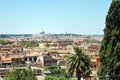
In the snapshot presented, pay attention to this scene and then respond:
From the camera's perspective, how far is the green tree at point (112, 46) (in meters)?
23.5

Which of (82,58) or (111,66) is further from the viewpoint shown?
(82,58)

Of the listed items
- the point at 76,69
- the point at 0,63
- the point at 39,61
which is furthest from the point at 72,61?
the point at 39,61

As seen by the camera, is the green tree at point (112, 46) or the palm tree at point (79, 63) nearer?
the green tree at point (112, 46)

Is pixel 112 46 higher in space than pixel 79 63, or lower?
higher

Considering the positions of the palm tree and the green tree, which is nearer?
the green tree

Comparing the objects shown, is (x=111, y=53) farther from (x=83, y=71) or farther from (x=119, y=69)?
(x=83, y=71)

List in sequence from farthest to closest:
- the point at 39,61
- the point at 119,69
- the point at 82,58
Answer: the point at 39,61, the point at 82,58, the point at 119,69

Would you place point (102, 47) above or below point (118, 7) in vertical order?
below

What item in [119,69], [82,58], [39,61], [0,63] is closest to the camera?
[119,69]

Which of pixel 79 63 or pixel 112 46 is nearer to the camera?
pixel 112 46

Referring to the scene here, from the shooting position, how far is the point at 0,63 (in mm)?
66188

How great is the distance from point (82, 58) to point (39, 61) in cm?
4707

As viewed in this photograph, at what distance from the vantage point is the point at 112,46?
78.3ft

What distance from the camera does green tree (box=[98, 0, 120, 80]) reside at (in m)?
23.5
